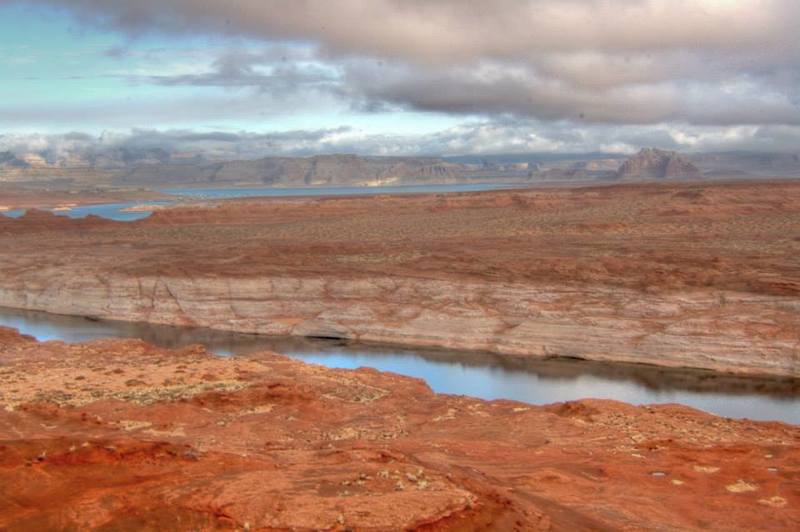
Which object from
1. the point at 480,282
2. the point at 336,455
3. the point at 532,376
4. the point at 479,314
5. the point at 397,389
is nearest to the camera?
the point at 336,455

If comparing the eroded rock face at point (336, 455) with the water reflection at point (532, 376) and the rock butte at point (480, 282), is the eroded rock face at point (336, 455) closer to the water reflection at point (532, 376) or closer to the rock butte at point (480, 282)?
the water reflection at point (532, 376)

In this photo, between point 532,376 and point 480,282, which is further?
point 480,282

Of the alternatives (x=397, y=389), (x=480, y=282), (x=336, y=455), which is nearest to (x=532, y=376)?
(x=480, y=282)

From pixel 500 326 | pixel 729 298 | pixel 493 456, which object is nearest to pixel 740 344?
pixel 729 298

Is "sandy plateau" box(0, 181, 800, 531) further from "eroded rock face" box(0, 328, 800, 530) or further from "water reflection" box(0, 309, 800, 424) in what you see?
"water reflection" box(0, 309, 800, 424)

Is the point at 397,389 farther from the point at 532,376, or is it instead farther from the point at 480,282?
the point at 480,282

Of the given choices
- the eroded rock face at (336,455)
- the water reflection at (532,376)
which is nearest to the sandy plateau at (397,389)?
the eroded rock face at (336,455)
